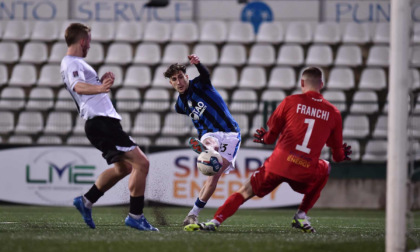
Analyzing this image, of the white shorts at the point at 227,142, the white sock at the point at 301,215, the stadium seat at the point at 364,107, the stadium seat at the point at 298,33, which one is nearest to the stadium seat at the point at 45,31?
the stadium seat at the point at 298,33

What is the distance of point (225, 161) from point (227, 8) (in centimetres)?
978

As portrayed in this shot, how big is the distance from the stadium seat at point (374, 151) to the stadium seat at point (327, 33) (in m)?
3.68

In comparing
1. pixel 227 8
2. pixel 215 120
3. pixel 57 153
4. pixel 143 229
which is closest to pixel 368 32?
pixel 227 8

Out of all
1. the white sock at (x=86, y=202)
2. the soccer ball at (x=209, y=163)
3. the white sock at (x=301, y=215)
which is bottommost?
the white sock at (x=301, y=215)

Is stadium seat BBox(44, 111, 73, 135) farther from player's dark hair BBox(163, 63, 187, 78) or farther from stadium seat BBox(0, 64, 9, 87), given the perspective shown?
player's dark hair BBox(163, 63, 187, 78)

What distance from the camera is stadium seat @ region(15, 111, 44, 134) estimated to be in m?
12.8

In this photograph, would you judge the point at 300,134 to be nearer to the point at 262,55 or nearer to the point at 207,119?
the point at 207,119

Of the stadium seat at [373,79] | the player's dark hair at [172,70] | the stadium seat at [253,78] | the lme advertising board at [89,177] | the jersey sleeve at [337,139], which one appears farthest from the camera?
the stadium seat at [253,78]

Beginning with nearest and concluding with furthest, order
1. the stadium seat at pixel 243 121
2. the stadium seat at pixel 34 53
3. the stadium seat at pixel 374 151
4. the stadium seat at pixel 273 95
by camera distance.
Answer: the stadium seat at pixel 374 151 < the stadium seat at pixel 243 121 < the stadium seat at pixel 273 95 < the stadium seat at pixel 34 53

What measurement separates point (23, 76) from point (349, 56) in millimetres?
7297

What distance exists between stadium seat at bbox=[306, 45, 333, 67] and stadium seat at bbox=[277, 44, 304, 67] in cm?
19

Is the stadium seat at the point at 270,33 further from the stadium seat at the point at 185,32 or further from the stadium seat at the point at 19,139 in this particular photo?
the stadium seat at the point at 19,139

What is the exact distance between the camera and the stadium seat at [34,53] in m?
15.8

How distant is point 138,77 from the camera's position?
14914 mm
